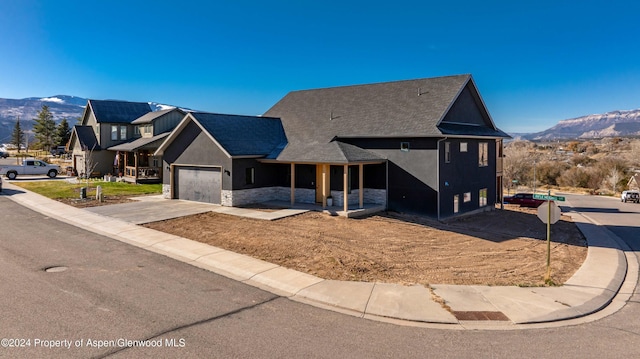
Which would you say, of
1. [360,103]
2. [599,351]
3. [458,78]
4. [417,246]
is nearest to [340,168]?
[360,103]

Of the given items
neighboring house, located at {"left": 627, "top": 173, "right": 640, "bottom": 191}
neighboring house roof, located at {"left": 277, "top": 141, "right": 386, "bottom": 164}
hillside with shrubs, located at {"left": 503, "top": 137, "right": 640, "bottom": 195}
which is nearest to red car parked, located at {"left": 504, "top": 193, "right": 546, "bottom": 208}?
neighboring house roof, located at {"left": 277, "top": 141, "right": 386, "bottom": 164}

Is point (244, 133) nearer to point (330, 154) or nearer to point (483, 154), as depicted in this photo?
point (330, 154)

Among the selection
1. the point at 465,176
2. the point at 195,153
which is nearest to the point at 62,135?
the point at 195,153

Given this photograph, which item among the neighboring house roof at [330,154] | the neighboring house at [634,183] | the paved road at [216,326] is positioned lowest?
the paved road at [216,326]

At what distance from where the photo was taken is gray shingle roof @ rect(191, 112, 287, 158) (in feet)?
76.7

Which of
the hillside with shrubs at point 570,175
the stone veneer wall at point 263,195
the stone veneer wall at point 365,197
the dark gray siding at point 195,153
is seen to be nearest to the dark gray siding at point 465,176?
the stone veneer wall at point 365,197

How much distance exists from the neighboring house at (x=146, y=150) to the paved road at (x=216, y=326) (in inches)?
1001

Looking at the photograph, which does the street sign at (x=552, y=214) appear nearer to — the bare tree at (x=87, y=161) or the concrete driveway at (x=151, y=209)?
the concrete driveway at (x=151, y=209)

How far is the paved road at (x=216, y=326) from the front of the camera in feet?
22.1

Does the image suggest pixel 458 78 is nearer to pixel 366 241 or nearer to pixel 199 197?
pixel 366 241

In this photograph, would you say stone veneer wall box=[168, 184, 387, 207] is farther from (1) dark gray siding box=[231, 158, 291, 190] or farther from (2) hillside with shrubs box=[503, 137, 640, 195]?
(2) hillside with shrubs box=[503, 137, 640, 195]

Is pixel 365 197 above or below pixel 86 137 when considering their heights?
below

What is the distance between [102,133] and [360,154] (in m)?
30.7

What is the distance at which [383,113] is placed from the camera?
25.4m
